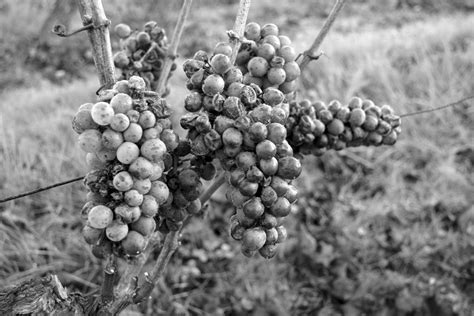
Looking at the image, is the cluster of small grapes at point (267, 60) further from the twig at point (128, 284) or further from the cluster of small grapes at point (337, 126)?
the twig at point (128, 284)

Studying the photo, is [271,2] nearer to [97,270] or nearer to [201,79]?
[97,270]

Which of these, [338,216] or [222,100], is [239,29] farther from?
[338,216]

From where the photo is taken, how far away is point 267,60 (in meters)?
1.01

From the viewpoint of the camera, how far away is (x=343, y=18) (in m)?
6.88

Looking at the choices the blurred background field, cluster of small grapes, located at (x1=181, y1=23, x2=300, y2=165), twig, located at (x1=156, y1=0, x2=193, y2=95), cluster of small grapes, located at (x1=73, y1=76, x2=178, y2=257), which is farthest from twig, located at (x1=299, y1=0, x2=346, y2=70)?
cluster of small grapes, located at (x1=73, y1=76, x2=178, y2=257)

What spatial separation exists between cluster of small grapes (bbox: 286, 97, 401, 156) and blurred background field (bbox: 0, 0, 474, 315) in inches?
5.5

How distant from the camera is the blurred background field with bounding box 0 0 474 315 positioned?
218 cm

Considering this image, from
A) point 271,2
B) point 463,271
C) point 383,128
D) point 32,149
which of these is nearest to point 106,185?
point 383,128

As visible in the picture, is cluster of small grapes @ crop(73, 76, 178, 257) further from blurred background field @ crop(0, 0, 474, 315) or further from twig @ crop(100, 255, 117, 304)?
blurred background field @ crop(0, 0, 474, 315)

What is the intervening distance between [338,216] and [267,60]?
5.77 feet

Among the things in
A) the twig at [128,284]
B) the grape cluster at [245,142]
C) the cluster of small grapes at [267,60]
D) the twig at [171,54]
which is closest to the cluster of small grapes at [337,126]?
the cluster of small grapes at [267,60]

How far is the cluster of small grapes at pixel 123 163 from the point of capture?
2.64 ft

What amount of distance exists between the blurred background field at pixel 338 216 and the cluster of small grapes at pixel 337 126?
0.14m

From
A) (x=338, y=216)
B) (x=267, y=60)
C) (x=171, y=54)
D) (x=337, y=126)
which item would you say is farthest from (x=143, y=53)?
(x=338, y=216)
